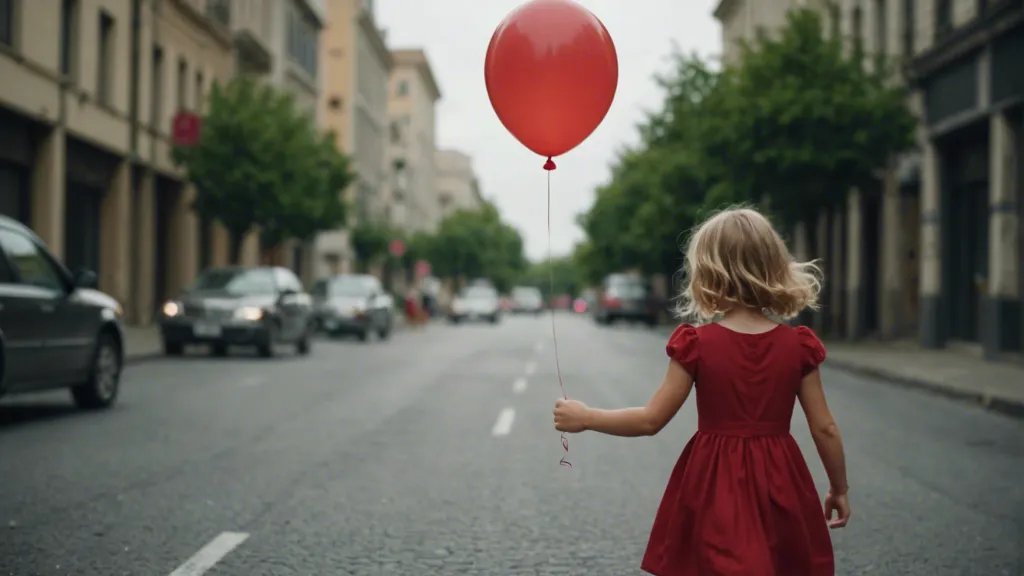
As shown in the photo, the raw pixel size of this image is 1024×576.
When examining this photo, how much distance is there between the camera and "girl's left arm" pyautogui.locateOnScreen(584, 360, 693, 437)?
126 inches

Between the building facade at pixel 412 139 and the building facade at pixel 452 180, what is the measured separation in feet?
59.9

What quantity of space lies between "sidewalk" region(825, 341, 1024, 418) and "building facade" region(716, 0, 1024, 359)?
3.16 ft

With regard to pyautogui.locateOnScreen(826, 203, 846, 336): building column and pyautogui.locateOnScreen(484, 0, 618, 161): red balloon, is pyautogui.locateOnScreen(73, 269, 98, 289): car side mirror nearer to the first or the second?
pyautogui.locateOnScreen(484, 0, 618, 161): red balloon

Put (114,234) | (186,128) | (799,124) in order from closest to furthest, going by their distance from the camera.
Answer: (799,124) < (114,234) < (186,128)

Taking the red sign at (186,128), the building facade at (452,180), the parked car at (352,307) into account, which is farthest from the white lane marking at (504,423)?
the building facade at (452,180)

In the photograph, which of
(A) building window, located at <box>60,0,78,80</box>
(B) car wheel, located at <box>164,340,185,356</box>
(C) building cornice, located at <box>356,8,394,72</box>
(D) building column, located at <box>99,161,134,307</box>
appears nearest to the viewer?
(B) car wheel, located at <box>164,340,185,356</box>

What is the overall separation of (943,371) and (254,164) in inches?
745

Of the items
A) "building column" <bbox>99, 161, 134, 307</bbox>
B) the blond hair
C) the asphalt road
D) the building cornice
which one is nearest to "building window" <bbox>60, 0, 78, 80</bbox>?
"building column" <bbox>99, 161, 134, 307</bbox>

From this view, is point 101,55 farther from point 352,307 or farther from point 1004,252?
point 1004,252

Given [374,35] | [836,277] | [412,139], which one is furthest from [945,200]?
[412,139]

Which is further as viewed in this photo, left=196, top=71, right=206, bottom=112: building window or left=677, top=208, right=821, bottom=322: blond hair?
left=196, top=71, right=206, bottom=112: building window

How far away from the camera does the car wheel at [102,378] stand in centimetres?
1153

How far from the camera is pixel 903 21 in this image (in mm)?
26453

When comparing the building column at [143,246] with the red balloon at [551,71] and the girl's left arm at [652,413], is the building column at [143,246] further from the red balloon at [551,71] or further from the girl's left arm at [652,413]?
the girl's left arm at [652,413]
